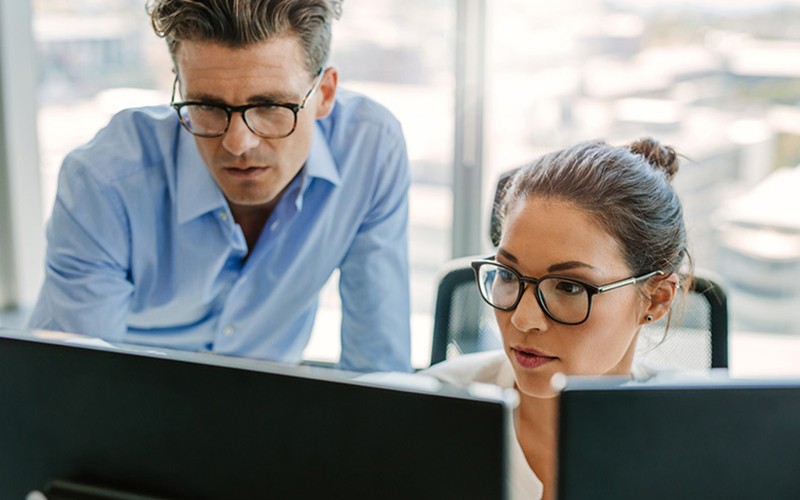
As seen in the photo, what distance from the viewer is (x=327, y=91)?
1.70 m

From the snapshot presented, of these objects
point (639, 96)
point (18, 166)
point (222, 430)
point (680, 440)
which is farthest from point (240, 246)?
point (18, 166)

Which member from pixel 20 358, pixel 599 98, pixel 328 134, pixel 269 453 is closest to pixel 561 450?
pixel 269 453

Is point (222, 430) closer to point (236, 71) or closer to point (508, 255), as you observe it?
point (508, 255)

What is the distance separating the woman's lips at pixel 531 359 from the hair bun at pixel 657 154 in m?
0.38

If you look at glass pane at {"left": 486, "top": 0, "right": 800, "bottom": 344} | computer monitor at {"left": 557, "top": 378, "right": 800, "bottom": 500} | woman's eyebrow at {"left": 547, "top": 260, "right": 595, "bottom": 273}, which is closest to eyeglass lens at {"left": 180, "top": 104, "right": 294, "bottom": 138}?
woman's eyebrow at {"left": 547, "top": 260, "right": 595, "bottom": 273}

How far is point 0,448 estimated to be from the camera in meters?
0.82

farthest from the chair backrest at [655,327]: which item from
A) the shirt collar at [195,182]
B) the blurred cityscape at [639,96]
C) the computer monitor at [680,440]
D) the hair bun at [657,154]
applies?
the blurred cityscape at [639,96]

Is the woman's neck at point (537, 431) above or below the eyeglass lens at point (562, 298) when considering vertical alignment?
below

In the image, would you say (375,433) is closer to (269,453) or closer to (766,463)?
Result: (269,453)

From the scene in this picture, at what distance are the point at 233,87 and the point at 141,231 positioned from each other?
1.17 ft

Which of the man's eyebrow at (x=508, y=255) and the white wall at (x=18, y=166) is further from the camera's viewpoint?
the white wall at (x=18, y=166)

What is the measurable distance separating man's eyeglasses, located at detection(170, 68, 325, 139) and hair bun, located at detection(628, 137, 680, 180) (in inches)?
22.1

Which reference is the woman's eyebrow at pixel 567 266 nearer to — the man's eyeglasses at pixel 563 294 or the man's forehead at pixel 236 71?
the man's eyeglasses at pixel 563 294

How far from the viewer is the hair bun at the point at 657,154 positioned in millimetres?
1524
